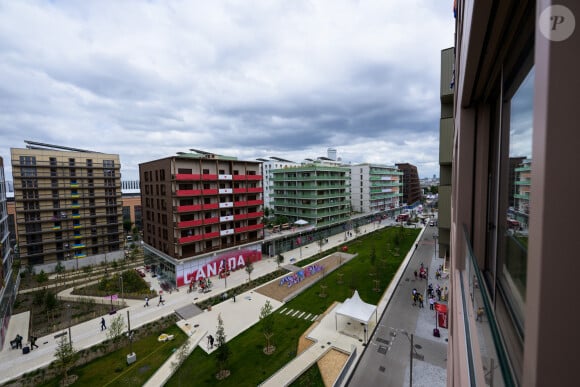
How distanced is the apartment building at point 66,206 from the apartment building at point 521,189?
173 ft

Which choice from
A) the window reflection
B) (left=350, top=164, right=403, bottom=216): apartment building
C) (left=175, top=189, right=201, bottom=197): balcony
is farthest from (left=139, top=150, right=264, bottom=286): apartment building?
(left=350, top=164, right=403, bottom=216): apartment building

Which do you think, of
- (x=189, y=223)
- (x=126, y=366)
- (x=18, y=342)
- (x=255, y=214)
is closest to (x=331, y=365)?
(x=126, y=366)

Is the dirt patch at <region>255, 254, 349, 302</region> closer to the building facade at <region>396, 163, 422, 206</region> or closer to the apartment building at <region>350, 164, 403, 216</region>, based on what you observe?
the apartment building at <region>350, 164, 403, 216</region>

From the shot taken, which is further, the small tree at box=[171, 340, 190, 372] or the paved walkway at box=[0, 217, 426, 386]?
the paved walkway at box=[0, 217, 426, 386]

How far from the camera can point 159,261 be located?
117 feet

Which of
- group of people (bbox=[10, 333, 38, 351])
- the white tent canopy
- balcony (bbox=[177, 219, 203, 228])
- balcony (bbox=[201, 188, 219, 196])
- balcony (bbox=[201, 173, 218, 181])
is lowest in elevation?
group of people (bbox=[10, 333, 38, 351])

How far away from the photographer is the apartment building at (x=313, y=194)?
51.1 meters

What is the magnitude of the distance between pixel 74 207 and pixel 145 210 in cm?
1435

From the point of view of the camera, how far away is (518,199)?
2.29 meters

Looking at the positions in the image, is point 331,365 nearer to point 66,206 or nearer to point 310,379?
point 310,379

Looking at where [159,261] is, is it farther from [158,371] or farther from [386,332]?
[386,332]

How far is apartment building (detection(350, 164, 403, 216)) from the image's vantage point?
252 feet

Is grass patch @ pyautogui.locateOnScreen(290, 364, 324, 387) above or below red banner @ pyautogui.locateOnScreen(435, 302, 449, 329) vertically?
below

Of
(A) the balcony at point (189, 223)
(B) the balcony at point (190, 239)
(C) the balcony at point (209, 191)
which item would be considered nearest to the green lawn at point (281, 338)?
(B) the balcony at point (190, 239)
